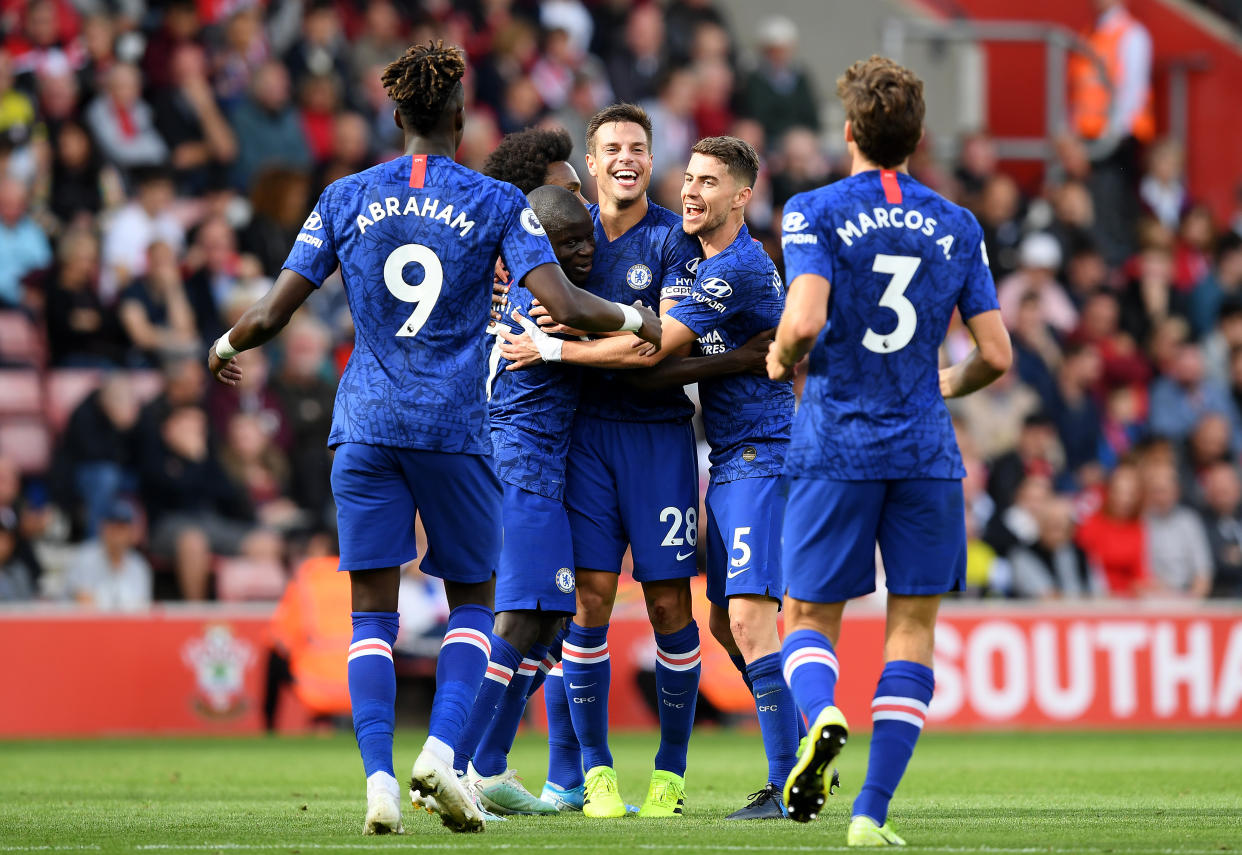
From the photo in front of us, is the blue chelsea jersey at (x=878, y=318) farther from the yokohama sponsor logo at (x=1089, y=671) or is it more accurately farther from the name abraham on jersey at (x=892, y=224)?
the yokohama sponsor logo at (x=1089, y=671)

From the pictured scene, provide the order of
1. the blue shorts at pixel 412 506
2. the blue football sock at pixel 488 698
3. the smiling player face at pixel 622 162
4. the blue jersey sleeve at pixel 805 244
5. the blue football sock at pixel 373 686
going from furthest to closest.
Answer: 1. the smiling player face at pixel 622 162
2. the blue football sock at pixel 488 698
3. the blue shorts at pixel 412 506
4. the blue football sock at pixel 373 686
5. the blue jersey sleeve at pixel 805 244

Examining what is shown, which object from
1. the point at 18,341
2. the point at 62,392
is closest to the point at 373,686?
the point at 62,392

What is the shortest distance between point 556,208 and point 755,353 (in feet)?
3.33

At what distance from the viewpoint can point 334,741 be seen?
1305 cm

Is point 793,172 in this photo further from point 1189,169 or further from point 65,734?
point 65,734

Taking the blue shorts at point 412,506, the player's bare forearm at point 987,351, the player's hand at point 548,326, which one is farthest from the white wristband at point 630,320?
the player's bare forearm at point 987,351

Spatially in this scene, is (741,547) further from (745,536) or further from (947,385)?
(947,385)

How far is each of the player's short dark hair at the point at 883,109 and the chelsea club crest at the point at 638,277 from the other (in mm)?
1843

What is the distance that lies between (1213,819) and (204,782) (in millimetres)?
4954

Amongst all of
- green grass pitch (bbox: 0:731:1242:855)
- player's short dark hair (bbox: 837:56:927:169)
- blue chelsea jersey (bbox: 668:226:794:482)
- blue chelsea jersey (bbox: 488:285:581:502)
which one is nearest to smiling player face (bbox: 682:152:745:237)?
blue chelsea jersey (bbox: 668:226:794:482)

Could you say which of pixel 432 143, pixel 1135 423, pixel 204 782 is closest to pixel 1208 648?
pixel 1135 423

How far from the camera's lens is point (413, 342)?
21.7ft

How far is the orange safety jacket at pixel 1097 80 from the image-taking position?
20.9 meters

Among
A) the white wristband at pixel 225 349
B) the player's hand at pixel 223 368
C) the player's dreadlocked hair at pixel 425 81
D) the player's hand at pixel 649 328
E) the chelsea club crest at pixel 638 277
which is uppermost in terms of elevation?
the player's dreadlocked hair at pixel 425 81
